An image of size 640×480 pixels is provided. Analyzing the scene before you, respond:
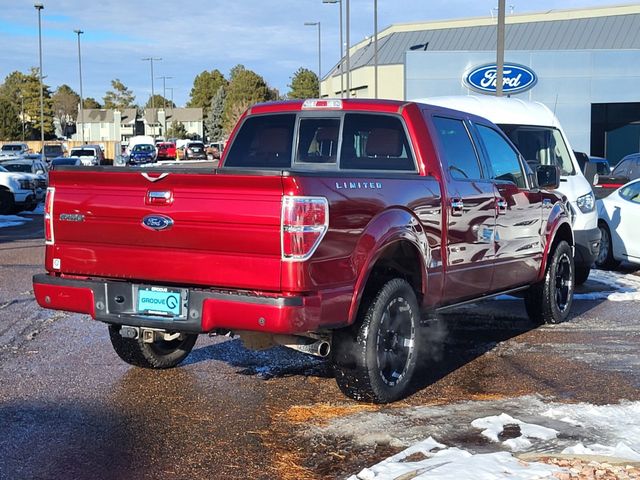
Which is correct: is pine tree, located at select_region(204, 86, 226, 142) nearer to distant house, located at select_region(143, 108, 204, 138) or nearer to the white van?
distant house, located at select_region(143, 108, 204, 138)

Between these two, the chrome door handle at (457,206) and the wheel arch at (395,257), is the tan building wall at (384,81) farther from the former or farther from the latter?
the wheel arch at (395,257)

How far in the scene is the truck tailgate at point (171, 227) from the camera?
4914 mm

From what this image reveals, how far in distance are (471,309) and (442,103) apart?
140 inches

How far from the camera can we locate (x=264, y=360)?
712 centimetres

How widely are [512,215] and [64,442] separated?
4.23m

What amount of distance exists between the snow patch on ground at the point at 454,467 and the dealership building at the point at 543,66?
990 inches

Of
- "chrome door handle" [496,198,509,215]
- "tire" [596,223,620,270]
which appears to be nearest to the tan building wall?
"tire" [596,223,620,270]

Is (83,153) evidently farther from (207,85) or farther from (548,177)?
(207,85)

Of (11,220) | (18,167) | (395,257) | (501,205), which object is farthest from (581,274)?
(18,167)

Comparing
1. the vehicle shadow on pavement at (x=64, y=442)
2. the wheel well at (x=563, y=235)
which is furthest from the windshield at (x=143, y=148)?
the vehicle shadow on pavement at (x=64, y=442)

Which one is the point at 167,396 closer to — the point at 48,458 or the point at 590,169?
the point at 48,458

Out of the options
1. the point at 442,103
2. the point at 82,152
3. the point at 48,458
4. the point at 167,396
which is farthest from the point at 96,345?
the point at 82,152

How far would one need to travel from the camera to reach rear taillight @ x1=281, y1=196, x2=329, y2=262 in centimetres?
482

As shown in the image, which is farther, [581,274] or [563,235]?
[581,274]
